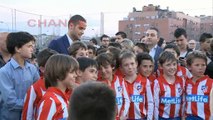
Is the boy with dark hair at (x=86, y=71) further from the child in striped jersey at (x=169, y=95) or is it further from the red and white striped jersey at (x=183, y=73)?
the red and white striped jersey at (x=183, y=73)

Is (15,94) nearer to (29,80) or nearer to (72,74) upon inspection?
(29,80)

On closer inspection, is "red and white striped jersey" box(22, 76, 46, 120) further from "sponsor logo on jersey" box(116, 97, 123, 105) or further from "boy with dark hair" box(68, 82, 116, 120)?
"boy with dark hair" box(68, 82, 116, 120)

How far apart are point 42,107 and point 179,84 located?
232cm

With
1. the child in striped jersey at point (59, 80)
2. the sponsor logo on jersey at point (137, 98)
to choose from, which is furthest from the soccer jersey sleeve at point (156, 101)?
the child in striped jersey at point (59, 80)

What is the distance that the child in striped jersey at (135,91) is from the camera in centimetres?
397

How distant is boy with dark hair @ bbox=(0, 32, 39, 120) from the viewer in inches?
119

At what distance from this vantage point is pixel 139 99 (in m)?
4.01

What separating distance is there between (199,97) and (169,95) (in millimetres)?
397

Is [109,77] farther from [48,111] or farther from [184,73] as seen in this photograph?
[48,111]

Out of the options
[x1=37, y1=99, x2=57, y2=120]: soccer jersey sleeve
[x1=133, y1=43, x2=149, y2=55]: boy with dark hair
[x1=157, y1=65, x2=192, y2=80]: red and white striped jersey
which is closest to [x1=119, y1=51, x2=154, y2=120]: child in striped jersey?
[x1=157, y1=65, x2=192, y2=80]: red and white striped jersey

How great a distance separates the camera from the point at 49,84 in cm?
282

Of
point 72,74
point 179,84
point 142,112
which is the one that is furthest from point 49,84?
point 179,84

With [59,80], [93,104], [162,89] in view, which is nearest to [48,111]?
[59,80]

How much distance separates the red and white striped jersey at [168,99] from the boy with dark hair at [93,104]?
282 centimetres
